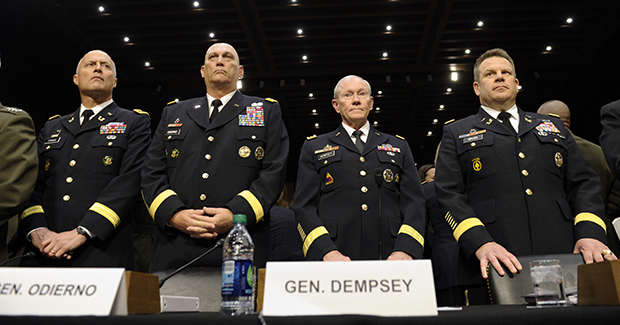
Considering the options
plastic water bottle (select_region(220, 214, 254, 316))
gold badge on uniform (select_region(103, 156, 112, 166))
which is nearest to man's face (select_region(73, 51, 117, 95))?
gold badge on uniform (select_region(103, 156, 112, 166))

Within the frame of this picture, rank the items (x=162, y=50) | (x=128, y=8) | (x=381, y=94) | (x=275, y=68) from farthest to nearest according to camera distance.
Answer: (x=381, y=94)
(x=275, y=68)
(x=162, y=50)
(x=128, y=8)

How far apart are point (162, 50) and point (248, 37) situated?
1.57 metres

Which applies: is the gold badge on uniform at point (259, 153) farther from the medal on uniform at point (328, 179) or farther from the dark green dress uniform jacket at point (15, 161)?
the dark green dress uniform jacket at point (15, 161)

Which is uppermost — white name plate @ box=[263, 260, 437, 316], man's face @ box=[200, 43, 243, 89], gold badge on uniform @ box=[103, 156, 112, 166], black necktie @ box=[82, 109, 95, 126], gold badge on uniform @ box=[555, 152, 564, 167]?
man's face @ box=[200, 43, 243, 89]

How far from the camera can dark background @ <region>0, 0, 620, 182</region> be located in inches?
265

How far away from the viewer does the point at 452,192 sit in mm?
2201

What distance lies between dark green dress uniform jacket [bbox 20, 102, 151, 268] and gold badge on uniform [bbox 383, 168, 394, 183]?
4.08ft

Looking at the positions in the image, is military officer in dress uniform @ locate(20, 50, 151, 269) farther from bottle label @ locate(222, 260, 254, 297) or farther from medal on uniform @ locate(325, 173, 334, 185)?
bottle label @ locate(222, 260, 254, 297)

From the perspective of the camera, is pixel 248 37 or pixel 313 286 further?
pixel 248 37

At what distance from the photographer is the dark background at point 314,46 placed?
6727 mm

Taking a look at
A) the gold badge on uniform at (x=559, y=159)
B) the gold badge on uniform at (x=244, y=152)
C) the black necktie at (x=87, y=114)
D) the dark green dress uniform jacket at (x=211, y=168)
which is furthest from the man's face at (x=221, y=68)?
the gold badge on uniform at (x=559, y=159)

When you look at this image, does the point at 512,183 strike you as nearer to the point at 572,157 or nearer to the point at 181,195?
the point at 572,157

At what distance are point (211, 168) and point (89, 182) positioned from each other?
668mm

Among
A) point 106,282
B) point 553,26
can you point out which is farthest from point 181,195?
point 553,26
